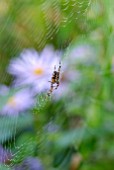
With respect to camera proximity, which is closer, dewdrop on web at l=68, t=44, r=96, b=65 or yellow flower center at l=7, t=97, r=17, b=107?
yellow flower center at l=7, t=97, r=17, b=107

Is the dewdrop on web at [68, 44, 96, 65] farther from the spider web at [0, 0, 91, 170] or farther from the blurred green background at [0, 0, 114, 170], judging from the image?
the spider web at [0, 0, 91, 170]

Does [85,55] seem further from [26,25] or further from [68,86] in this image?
[26,25]

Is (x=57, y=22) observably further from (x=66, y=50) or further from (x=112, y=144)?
(x=112, y=144)

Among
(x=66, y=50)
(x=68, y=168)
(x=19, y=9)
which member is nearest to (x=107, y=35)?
(x=66, y=50)

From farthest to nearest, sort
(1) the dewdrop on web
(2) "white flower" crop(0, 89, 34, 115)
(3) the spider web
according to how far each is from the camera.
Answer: (1) the dewdrop on web
(2) "white flower" crop(0, 89, 34, 115)
(3) the spider web

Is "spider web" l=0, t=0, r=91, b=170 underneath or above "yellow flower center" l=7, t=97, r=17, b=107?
above

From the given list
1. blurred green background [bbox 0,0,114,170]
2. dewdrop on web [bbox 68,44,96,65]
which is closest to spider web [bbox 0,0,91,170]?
blurred green background [bbox 0,0,114,170]
